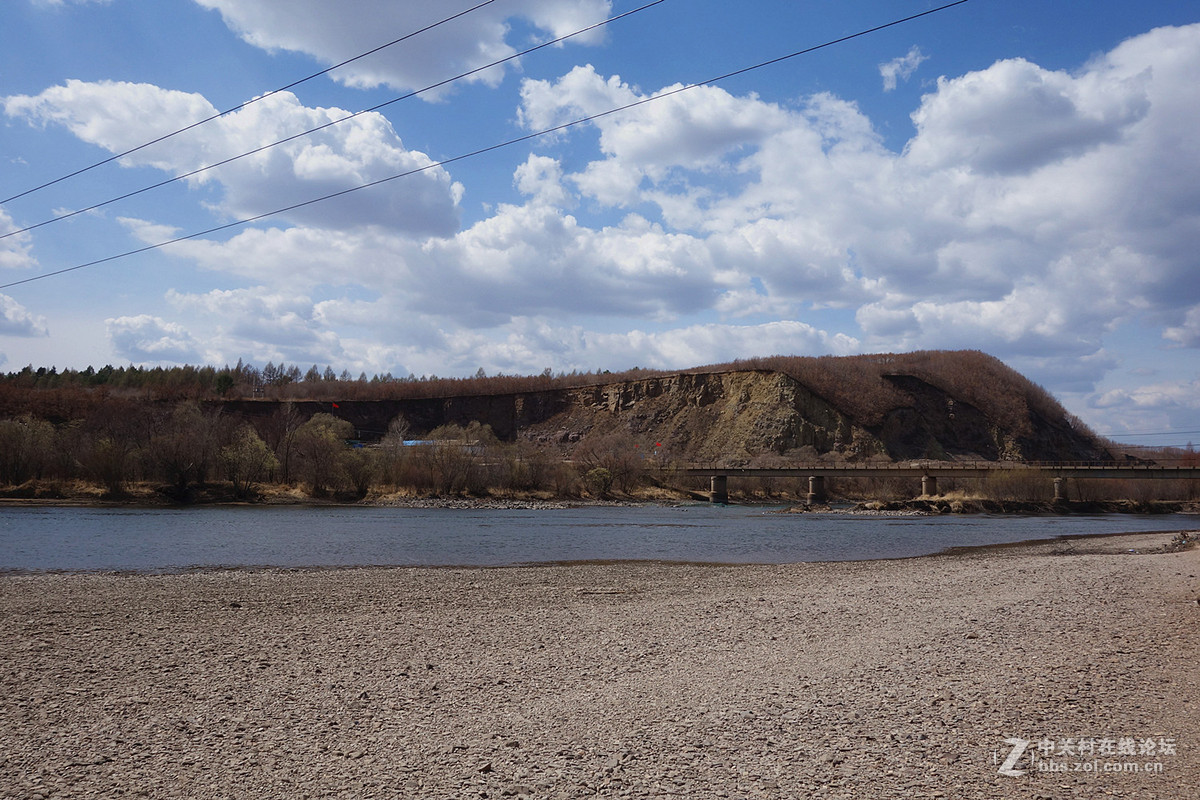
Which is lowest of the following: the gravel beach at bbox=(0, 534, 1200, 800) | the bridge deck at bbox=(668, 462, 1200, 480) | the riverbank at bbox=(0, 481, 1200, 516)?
the riverbank at bbox=(0, 481, 1200, 516)

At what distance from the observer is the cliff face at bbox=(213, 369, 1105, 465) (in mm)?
127000

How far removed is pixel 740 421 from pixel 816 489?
118 ft

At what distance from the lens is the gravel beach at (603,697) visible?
6121 mm

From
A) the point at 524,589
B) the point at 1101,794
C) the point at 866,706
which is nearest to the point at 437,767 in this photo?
the point at 866,706

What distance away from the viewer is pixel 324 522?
49469 mm

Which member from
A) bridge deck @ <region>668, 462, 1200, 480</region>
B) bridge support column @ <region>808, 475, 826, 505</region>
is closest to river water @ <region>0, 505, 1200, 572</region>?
bridge deck @ <region>668, 462, 1200, 480</region>

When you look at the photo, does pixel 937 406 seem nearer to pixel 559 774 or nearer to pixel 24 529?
pixel 24 529

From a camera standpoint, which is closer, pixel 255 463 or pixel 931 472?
pixel 255 463

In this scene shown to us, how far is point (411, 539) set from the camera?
37375mm

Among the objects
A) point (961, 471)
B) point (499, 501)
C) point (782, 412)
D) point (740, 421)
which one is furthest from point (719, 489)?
point (740, 421)

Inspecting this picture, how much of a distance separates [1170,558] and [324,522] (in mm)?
44315

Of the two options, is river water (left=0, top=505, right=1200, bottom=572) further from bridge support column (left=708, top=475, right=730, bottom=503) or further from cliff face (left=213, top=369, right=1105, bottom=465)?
cliff face (left=213, top=369, right=1105, bottom=465)

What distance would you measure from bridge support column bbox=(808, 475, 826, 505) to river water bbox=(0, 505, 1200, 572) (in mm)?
33498

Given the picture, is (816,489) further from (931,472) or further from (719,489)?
Result: (931,472)
